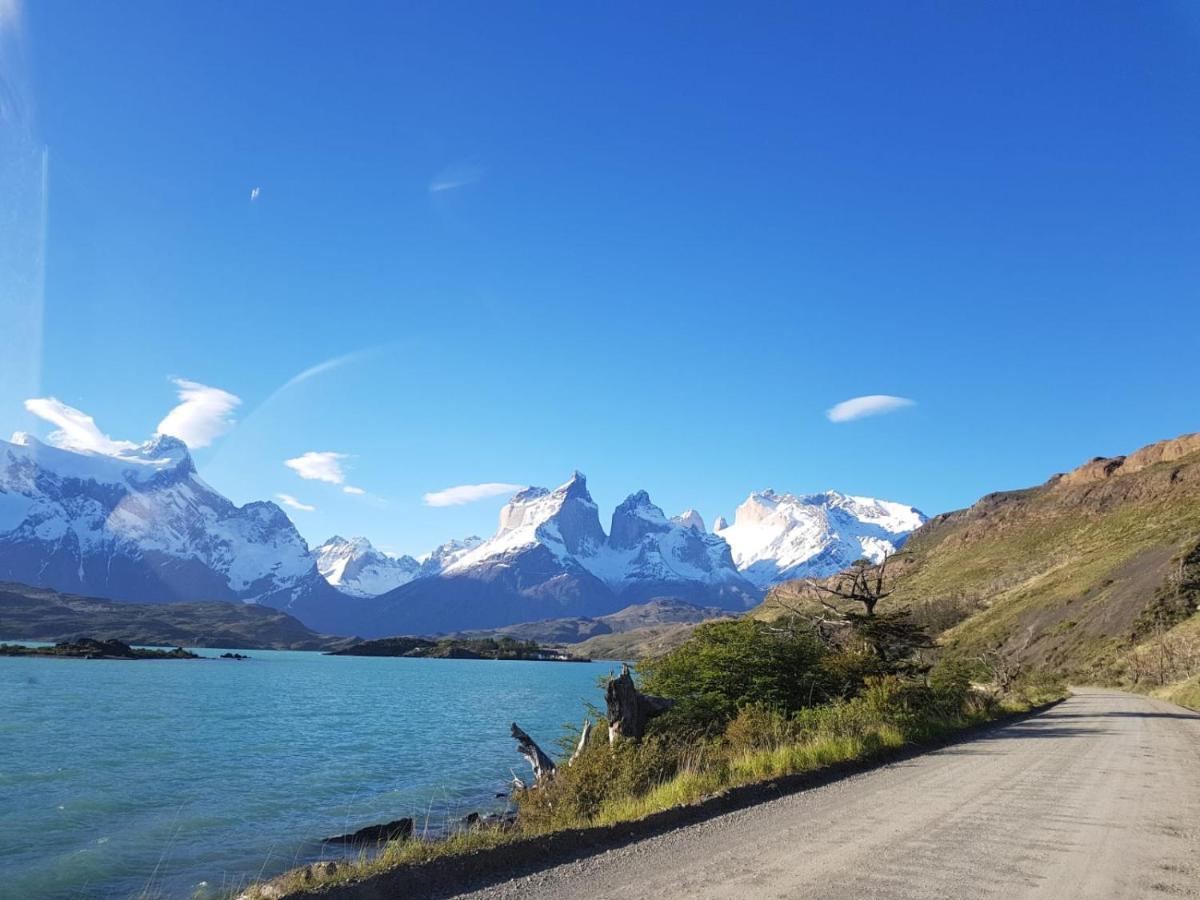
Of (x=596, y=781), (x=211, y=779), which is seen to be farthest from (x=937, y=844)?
(x=211, y=779)

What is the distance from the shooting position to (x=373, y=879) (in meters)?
9.05

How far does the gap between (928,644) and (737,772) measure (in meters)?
18.5

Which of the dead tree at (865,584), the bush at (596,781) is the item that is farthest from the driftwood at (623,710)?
the dead tree at (865,584)

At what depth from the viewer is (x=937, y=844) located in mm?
10102

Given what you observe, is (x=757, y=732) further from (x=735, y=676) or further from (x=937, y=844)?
(x=937, y=844)

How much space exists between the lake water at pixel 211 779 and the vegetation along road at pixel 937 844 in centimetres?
1248

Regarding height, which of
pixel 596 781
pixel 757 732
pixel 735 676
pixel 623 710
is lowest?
pixel 596 781

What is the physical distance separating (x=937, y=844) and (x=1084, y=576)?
105432 millimetres

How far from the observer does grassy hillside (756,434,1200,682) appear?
69.3 m

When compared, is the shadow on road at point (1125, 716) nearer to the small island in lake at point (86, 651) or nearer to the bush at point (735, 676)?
the bush at point (735, 676)

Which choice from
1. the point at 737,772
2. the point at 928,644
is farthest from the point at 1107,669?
the point at 737,772

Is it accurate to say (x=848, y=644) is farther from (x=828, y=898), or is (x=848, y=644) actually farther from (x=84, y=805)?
(x=84, y=805)

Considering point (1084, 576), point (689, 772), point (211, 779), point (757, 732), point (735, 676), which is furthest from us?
point (1084, 576)

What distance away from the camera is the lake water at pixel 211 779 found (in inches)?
823
